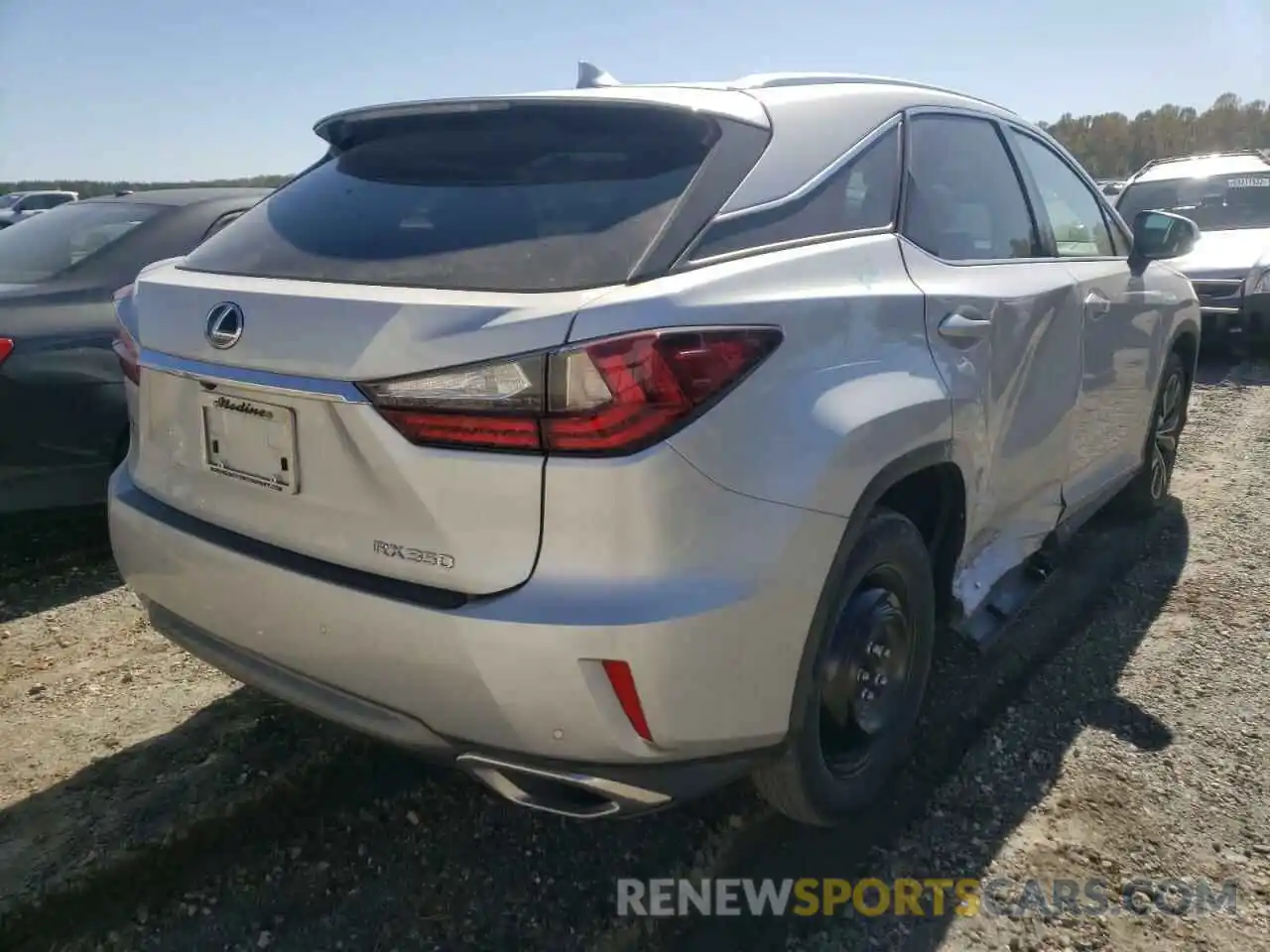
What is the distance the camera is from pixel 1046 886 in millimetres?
2314

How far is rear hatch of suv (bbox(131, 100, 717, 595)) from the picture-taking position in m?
1.77

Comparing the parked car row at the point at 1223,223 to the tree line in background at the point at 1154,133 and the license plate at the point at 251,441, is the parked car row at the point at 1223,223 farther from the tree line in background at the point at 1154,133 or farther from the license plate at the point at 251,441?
the tree line in background at the point at 1154,133

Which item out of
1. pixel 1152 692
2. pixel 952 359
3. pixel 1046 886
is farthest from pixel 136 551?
pixel 1152 692

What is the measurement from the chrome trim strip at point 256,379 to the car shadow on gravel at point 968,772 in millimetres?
1336

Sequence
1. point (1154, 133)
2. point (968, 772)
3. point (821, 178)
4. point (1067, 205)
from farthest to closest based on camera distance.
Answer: point (1154, 133)
point (1067, 205)
point (968, 772)
point (821, 178)

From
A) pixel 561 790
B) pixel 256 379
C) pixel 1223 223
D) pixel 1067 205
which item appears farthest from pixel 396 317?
pixel 1223 223

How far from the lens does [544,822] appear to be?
2537 millimetres

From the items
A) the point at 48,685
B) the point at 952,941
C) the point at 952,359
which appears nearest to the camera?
the point at 952,941

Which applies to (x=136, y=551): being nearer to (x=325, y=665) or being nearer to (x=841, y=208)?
(x=325, y=665)

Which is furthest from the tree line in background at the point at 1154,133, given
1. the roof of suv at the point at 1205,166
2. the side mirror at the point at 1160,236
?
the side mirror at the point at 1160,236

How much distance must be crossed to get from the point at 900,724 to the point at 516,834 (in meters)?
1.01

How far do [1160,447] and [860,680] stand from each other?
296 cm

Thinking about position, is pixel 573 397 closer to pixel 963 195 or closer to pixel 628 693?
pixel 628 693

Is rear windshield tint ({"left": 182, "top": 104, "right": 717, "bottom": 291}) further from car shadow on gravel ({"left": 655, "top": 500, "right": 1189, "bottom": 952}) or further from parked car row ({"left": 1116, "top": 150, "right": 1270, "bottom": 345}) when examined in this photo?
parked car row ({"left": 1116, "top": 150, "right": 1270, "bottom": 345})
